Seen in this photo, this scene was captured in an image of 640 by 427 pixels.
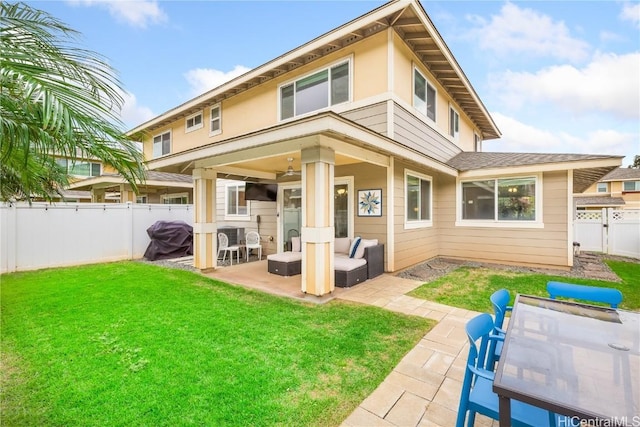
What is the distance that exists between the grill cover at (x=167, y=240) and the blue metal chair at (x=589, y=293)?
402 inches

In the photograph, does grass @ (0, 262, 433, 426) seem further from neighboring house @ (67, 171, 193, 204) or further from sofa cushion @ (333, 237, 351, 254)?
neighboring house @ (67, 171, 193, 204)

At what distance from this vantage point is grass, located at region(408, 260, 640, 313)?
484cm

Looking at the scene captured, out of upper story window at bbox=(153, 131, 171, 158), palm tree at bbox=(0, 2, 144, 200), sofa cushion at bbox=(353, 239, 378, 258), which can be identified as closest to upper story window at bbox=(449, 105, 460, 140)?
sofa cushion at bbox=(353, 239, 378, 258)

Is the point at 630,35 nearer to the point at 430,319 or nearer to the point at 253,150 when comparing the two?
the point at 430,319

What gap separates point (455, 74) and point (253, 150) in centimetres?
697

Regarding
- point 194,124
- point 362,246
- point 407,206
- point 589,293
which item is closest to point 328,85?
point 407,206

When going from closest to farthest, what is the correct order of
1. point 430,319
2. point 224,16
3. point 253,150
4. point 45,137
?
point 45,137, point 430,319, point 253,150, point 224,16

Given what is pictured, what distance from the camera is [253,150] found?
5.70m

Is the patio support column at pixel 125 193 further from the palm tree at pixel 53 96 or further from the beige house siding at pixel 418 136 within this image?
the beige house siding at pixel 418 136

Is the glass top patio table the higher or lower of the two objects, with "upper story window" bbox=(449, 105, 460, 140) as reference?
lower

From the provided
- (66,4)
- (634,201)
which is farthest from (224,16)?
(634,201)

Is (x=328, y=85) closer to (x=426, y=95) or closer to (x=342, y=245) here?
(x=426, y=95)

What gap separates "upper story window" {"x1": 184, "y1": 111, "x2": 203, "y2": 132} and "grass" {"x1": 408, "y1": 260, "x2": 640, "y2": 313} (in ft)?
35.3

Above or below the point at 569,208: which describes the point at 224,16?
above
